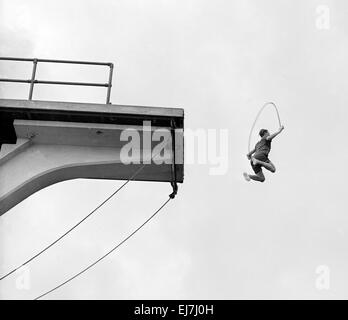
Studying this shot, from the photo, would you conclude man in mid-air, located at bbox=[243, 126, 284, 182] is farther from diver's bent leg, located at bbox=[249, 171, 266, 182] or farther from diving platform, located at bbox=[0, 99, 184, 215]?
diving platform, located at bbox=[0, 99, 184, 215]

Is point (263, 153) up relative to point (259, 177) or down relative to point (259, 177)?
up

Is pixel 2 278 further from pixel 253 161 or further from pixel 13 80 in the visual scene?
pixel 253 161

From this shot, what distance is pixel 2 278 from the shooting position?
8852 mm

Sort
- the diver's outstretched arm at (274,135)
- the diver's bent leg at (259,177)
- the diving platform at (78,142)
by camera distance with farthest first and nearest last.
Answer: the diver's bent leg at (259,177) < the diver's outstretched arm at (274,135) < the diving platform at (78,142)

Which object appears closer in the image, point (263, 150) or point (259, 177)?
point (263, 150)

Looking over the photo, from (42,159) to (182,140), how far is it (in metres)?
2.45

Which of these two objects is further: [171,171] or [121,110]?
[171,171]

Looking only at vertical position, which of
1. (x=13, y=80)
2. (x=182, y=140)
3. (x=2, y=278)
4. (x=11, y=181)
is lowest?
(x=2, y=278)

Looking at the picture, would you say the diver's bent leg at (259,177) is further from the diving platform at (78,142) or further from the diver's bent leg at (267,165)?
the diving platform at (78,142)

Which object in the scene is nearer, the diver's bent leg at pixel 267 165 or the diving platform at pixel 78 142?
the diving platform at pixel 78 142

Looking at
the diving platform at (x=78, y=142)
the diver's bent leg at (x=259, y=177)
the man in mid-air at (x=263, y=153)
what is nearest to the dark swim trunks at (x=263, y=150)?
the man in mid-air at (x=263, y=153)

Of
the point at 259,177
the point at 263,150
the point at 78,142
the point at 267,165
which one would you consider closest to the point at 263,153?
the point at 263,150

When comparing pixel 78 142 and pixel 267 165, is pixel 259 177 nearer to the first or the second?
pixel 267 165

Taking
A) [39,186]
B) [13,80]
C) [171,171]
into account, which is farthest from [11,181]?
[171,171]
